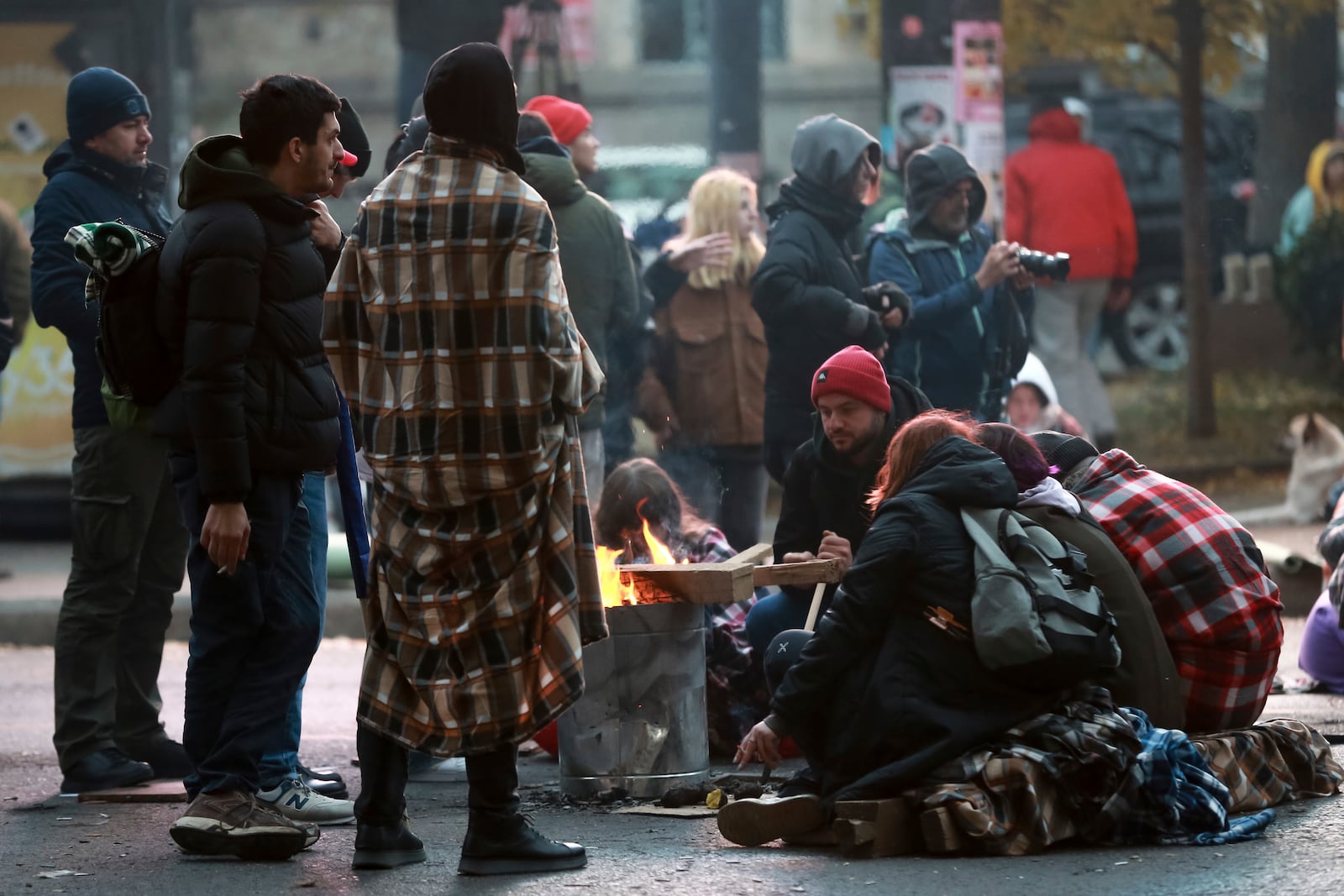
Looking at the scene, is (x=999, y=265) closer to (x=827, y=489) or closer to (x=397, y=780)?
(x=827, y=489)

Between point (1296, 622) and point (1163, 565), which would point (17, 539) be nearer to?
point (1296, 622)

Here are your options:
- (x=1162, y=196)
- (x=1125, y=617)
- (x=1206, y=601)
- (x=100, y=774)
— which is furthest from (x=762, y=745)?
(x=1162, y=196)

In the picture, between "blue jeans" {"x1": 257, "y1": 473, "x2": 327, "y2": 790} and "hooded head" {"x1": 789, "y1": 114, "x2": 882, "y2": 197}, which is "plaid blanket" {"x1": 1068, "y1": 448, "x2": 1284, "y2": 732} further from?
"hooded head" {"x1": 789, "y1": 114, "x2": 882, "y2": 197}

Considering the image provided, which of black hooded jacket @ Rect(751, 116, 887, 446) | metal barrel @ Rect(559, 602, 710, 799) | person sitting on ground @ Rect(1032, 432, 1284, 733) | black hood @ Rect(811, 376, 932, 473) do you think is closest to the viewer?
person sitting on ground @ Rect(1032, 432, 1284, 733)

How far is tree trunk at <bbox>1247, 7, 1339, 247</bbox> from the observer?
1545 cm

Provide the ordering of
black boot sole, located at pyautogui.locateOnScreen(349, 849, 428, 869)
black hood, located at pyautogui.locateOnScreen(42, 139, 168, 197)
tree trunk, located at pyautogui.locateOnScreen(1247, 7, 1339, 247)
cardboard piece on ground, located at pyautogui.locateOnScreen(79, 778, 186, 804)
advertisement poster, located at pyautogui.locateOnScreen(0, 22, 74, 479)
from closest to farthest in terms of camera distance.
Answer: black boot sole, located at pyautogui.locateOnScreen(349, 849, 428, 869), cardboard piece on ground, located at pyautogui.locateOnScreen(79, 778, 186, 804), black hood, located at pyautogui.locateOnScreen(42, 139, 168, 197), advertisement poster, located at pyautogui.locateOnScreen(0, 22, 74, 479), tree trunk, located at pyautogui.locateOnScreen(1247, 7, 1339, 247)

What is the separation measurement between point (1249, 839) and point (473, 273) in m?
2.34

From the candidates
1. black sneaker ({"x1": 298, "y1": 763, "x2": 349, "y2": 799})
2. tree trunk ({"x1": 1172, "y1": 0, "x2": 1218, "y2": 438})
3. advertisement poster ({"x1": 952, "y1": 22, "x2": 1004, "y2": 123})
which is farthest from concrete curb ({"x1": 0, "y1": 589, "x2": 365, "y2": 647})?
tree trunk ({"x1": 1172, "y1": 0, "x2": 1218, "y2": 438})

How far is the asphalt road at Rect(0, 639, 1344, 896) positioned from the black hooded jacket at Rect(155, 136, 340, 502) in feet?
3.08

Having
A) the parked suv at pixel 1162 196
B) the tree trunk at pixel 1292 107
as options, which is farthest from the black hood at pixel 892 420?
the tree trunk at pixel 1292 107

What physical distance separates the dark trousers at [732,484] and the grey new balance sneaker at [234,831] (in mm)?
3474

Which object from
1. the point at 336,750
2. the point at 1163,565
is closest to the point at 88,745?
the point at 336,750

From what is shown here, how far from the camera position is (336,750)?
23.4ft

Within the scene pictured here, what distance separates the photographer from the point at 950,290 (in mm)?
8172
